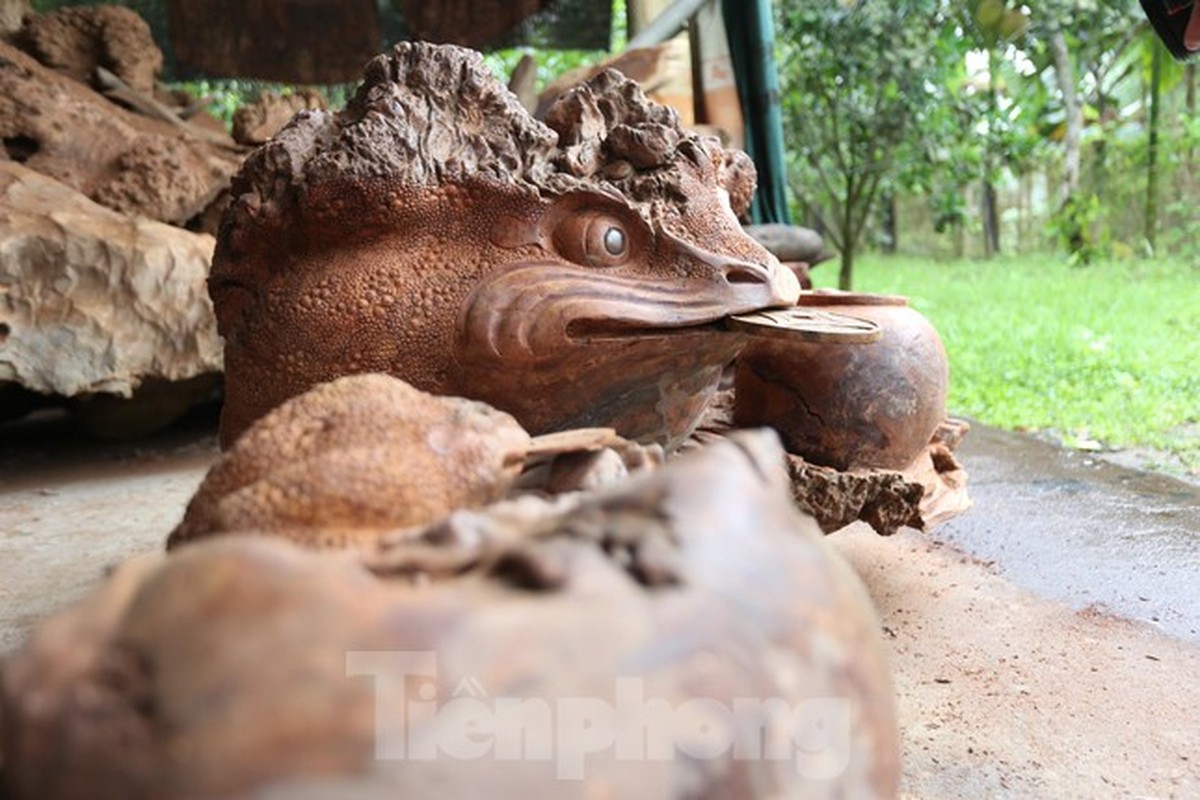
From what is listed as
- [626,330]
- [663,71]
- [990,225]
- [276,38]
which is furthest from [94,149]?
[990,225]

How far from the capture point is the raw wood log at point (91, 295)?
2.86 meters

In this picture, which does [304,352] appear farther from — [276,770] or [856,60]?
[856,60]

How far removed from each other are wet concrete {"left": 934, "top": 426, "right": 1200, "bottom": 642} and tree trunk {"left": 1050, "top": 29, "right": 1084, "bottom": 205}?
4.54m

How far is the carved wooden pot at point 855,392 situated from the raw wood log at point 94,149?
90.6 inches

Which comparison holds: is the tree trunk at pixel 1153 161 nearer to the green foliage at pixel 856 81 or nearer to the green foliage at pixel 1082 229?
the green foliage at pixel 1082 229

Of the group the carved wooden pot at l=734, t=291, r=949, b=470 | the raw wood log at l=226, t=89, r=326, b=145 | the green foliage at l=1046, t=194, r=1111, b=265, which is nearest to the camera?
the carved wooden pot at l=734, t=291, r=949, b=470

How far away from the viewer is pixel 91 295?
2984 mm

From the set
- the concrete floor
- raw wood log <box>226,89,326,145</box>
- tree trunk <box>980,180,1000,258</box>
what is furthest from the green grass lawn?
raw wood log <box>226,89,326,145</box>

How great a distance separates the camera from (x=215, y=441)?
3.82 metres

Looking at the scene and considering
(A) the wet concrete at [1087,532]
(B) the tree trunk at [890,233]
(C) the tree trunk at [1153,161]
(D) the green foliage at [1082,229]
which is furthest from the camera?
(B) the tree trunk at [890,233]

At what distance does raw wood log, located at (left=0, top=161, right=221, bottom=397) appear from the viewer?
2863 mm

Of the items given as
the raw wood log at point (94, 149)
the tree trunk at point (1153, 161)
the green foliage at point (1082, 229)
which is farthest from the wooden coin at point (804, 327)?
the green foliage at point (1082, 229)

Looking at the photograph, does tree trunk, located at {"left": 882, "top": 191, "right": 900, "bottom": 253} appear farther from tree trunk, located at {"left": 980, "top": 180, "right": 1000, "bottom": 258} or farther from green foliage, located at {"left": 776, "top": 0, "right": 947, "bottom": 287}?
green foliage, located at {"left": 776, "top": 0, "right": 947, "bottom": 287}

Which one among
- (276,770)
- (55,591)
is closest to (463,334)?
(276,770)
